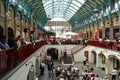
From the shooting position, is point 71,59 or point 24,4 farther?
point 71,59

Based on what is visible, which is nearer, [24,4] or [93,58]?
[24,4]

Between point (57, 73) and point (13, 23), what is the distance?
801 centimetres

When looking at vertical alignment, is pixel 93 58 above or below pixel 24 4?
below

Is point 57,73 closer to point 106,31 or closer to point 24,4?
point 24,4

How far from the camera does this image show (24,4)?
34.0m

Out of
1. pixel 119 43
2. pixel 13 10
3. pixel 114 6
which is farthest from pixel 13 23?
pixel 114 6

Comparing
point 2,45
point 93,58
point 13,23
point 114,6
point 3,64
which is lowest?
point 93,58

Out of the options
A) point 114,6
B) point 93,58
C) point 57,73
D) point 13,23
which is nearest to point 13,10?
point 13,23

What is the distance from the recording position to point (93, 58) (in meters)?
45.4

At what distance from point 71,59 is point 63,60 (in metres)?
1.41

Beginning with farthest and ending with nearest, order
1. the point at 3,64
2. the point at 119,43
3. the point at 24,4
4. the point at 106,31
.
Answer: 1. the point at 106,31
2. the point at 24,4
3. the point at 119,43
4. the point at 3,64

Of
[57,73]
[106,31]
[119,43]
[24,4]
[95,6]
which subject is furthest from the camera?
[95,6]

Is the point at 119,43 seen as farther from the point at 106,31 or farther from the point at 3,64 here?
the point at 106,31

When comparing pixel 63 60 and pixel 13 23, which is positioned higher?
pixel 13 23
